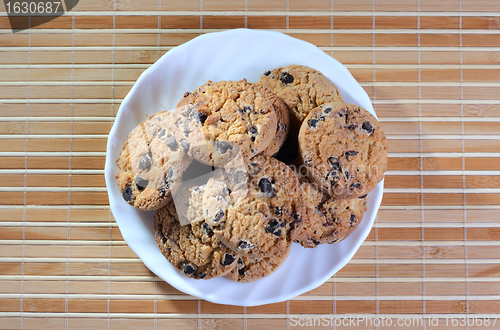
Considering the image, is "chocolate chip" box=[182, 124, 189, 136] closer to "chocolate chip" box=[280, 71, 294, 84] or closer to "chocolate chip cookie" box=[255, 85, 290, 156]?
"chocolate chip cookie" box=[255, 85, 290, 156]

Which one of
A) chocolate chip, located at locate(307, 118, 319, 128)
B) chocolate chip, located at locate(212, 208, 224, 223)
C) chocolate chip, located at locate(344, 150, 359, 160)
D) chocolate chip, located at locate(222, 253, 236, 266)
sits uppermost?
chocolate chip, located at locate(307, 118, 319, 128)

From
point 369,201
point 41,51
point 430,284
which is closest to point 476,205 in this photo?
point 430,284

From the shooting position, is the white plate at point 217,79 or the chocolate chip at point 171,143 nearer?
the chocolate chip at point 171,143

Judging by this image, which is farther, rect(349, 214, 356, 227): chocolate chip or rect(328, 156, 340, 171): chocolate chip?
rect(349, 214, 356, 227): chocolate chip

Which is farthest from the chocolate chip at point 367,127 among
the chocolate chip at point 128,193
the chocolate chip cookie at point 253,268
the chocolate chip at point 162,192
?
the chocolate chip at point 128,193

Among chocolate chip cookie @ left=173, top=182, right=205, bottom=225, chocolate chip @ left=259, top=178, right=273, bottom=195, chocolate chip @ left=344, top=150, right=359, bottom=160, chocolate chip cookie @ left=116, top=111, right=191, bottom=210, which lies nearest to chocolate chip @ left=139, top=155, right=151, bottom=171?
chocolate chip cookie @ left=116, top=111, right=191, bottom=210

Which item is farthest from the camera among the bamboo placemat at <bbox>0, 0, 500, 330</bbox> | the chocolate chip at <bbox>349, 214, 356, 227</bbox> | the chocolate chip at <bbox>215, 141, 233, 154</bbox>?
the bamboo placemat at <bbox>0, 0, 500, 330</bbox>

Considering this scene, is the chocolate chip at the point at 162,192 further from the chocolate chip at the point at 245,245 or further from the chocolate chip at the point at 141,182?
the chocolate chip at the point at 245,245

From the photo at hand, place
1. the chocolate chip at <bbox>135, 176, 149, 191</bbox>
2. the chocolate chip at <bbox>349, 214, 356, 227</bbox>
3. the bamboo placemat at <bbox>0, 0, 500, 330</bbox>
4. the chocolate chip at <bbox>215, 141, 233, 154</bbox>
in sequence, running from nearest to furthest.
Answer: the chocolate chip at <bbox>215, 141, 233, 154</bbox> → the chocolate chip at <bbox>135, 176, 149, 191</bbox> → the chocolate chip at <bbox>349, 214, 356, 227</bbox> → the bamboo placemat at <bbox>0, 0, 500, 330</bbox>
